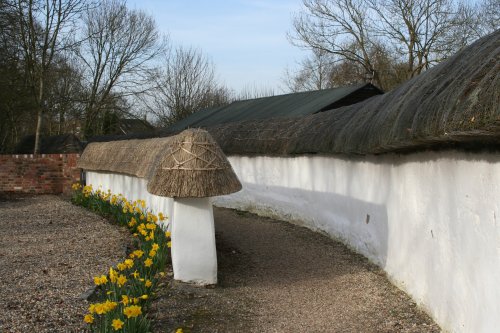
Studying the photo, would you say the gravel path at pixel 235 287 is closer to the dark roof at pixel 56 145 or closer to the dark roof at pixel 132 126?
the dark roof at pixel 56 145

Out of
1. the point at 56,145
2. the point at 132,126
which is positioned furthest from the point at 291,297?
the point at 132,126

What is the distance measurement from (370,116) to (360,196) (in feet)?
5.05

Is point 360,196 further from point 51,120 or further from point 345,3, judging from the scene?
point 51,120

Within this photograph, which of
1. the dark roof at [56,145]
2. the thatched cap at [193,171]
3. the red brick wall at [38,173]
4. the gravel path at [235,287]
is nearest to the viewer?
the gravel path at [235,287]

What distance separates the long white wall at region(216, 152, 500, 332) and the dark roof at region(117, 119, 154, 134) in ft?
89.9

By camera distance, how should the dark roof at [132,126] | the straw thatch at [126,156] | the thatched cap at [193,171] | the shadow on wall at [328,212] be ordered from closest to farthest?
the thatched cap at [193,171]
the shadow on wall at [328,212]
the straw thatch at [126,156]
the dark roof at [132,126]

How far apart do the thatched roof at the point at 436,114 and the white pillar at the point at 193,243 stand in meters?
2.27

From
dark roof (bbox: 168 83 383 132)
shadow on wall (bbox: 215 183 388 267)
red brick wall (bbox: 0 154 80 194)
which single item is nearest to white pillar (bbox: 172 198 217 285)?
shadow on wall (bbox: 215 183 388 267)

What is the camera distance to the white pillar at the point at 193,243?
6.32 metres

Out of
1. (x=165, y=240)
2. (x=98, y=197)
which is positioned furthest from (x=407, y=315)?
(x=98, y=197)

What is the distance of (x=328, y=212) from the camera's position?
32.0 ft

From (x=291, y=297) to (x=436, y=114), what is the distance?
9.09ft

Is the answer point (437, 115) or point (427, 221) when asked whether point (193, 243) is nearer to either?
point (427, 221)

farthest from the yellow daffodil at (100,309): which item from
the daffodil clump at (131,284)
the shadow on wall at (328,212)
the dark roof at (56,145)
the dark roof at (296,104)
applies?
the dark roof at (56,145)
